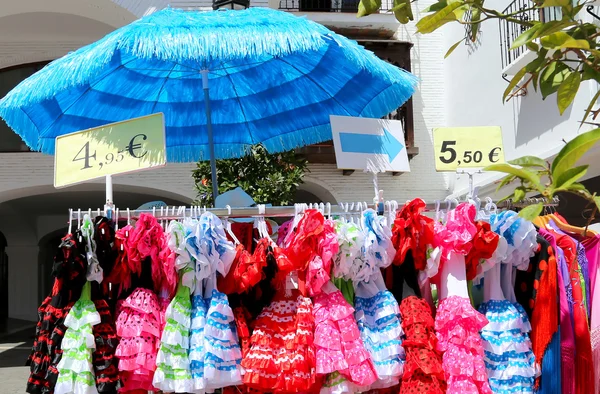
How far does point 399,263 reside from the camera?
2740mm

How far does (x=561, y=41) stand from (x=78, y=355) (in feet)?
6.72

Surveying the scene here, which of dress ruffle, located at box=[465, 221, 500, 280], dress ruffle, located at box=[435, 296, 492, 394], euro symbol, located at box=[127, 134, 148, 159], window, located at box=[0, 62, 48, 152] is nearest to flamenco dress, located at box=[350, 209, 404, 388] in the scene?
dress ruffle, located at box=[435, 296, 492, 394]

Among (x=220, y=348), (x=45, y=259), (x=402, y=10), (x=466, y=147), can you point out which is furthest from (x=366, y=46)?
(x=45, y=259)

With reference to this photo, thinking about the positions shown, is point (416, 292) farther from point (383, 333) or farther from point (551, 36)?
point (551, 36)

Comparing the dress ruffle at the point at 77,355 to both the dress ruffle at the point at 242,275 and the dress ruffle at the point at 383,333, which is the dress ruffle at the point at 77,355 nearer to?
the dress ruffle at the point at 242,275

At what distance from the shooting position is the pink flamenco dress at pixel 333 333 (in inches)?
99.1

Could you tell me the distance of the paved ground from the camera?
7910mm

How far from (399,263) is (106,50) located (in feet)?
5.44

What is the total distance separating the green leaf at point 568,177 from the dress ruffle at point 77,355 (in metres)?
1.85

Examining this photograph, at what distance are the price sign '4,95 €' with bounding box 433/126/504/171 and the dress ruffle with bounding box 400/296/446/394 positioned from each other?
0.87 meters

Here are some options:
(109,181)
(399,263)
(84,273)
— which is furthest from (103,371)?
(399,263)

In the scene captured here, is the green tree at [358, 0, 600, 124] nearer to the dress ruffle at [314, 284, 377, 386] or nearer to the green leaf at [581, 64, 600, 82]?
the green leaf at [581, 64, 600, 82]

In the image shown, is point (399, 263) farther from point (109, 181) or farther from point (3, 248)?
point (3, 248)

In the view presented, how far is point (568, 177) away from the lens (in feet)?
4.55
